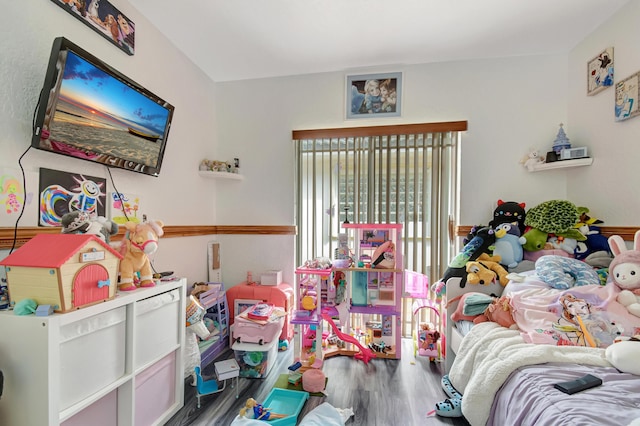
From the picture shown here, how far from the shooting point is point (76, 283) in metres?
1.13

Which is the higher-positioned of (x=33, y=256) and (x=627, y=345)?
(x=33, y=256)

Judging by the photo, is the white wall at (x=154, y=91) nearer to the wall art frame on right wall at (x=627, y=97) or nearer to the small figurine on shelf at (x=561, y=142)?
the small figurine on shelf at (x=561, y=142)

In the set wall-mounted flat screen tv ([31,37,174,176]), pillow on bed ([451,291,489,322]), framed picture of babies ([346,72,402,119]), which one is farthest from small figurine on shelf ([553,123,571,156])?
wall-mounted flat screen tv ([31,37,174,176])

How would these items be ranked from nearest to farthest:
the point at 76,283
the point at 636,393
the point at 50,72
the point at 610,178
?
1. the point at 636,393
2. the point at 76,283
3. the point at 50,72
4. the point at 610,178

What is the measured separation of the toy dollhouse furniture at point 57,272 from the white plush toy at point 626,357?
2168mm

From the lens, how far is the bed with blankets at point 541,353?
100 centimetres

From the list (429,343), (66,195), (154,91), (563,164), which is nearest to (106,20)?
(154,91)

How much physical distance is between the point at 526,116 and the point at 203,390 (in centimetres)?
320

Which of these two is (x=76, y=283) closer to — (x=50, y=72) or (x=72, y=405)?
(x=72, y=405)

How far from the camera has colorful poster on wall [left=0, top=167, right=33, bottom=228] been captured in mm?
1215

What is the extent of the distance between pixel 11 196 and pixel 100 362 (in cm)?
82

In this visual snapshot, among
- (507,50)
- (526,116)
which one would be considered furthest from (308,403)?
(507,50)

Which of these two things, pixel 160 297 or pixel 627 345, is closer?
pixel 627 345

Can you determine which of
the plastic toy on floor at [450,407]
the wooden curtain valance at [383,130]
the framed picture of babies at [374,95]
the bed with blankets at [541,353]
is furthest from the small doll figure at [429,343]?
the framed picture of babies at [374,95]
